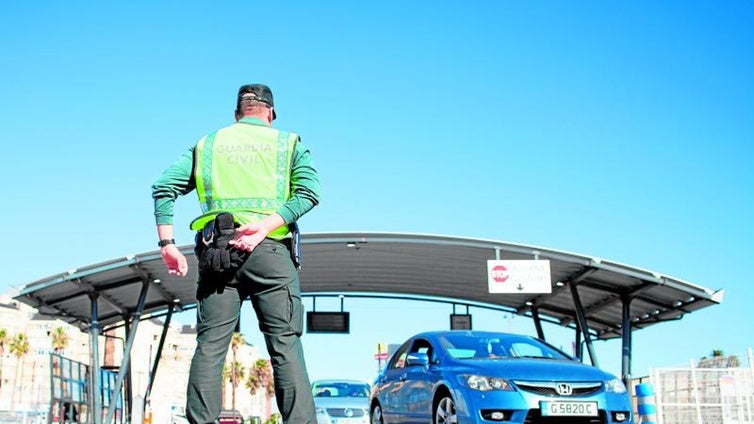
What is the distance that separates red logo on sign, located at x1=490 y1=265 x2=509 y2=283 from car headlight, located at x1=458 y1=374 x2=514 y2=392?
11840mm

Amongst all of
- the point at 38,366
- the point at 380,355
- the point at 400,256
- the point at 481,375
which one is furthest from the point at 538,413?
the point at 38,366

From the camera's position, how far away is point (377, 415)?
11.8 meters

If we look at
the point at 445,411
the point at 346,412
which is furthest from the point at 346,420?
the point at 445,411

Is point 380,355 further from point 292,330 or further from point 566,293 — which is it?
point 292,330

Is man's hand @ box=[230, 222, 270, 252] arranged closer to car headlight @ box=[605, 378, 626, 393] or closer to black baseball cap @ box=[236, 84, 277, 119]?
black baseball cap @ box=[236, 84, 277, 119]

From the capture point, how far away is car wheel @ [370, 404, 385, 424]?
1156 cm

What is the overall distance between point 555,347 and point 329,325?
17037 millimetres

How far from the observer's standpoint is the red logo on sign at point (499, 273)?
20734mm

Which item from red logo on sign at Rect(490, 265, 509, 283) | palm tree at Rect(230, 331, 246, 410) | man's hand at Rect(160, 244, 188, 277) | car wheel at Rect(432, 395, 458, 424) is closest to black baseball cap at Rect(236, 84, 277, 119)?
man's hand at Rect(160, 244, 188, 277)

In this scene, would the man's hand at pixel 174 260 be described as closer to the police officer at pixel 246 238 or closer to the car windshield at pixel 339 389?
the police officer at pixel 246 238

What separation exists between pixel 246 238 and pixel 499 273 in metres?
17.4

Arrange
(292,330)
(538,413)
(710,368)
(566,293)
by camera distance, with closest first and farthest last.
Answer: (292,330) < (538,413) < (710,368) < (566,293)

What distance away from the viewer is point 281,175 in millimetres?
4230

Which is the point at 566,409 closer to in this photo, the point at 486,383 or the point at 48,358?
the point at 486,383
